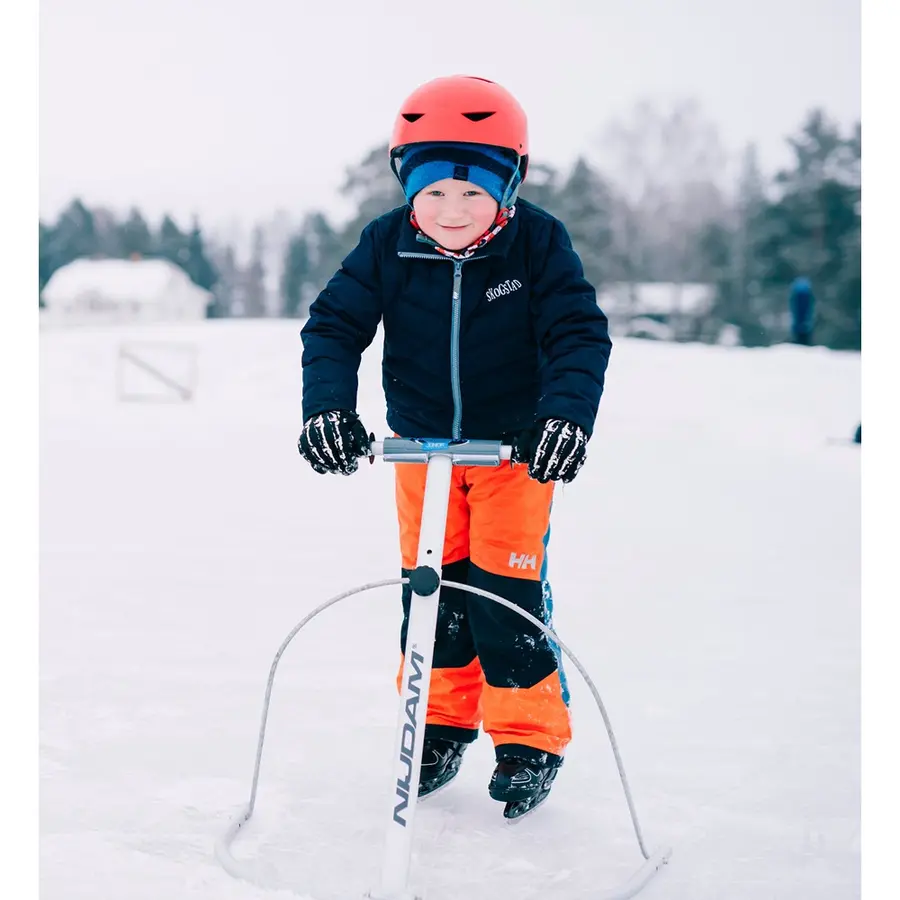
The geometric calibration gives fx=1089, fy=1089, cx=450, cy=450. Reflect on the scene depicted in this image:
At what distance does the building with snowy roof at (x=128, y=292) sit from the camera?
31.0 meters

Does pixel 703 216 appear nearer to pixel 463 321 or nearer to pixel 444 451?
pixel 463 321

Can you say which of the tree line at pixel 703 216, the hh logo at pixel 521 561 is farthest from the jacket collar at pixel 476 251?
the tree line at pixel 703 216

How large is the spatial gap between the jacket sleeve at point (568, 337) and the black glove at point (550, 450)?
0.04 meters

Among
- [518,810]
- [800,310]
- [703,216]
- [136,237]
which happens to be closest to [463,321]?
[518,810]

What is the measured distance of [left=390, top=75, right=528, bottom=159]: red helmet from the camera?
1827 mm

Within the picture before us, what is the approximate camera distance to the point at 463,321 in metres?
1.93

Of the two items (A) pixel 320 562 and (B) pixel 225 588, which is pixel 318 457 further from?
(A) pixel 320 562

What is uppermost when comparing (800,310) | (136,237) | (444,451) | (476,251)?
(136,237)

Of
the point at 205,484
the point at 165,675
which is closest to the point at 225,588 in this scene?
the point at 165,675

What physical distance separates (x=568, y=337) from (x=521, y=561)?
1.40 feet

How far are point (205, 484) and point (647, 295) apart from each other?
18820 mm

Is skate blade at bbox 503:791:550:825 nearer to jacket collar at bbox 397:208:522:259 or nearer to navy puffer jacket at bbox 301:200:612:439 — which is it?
navy puffer jacket at bbox 301:200:612:439

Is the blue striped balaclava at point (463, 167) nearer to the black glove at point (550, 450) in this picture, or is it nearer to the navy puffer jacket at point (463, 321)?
the navy puffer jacket at point (463, 321)
